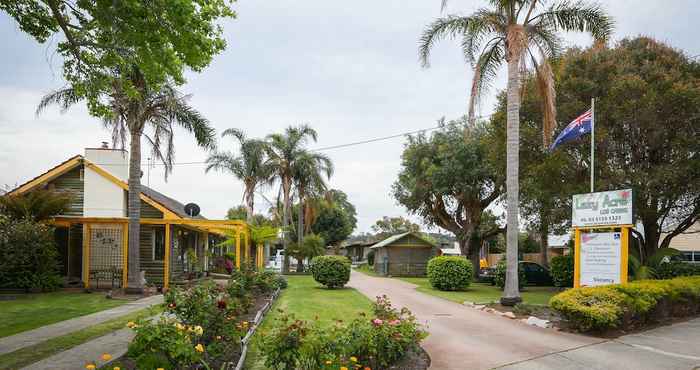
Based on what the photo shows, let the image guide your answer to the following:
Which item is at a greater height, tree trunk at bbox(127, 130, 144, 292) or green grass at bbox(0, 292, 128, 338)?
tree trunk at bbox(127, 130, 144, 292)

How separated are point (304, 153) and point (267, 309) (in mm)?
22679

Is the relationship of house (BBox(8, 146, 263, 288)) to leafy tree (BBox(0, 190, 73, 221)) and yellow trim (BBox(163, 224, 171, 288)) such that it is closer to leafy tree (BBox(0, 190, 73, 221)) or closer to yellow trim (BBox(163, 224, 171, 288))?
yellow trim (BBox(163, 224, 171, 288))

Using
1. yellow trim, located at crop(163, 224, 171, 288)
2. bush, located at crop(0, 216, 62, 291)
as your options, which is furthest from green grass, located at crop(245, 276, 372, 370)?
bush, located at crop(0, 216, 62, 291)

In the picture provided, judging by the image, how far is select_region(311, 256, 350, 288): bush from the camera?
2228cm

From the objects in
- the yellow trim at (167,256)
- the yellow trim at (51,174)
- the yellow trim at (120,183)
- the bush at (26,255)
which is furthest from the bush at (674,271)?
the yellow trim at (51,174)

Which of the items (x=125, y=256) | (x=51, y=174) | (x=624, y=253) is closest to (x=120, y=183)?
(x=51, y=174)

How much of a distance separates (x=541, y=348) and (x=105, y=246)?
1774 centimetres

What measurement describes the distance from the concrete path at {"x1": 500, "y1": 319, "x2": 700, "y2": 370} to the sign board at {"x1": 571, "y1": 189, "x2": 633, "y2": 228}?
10.4 ft

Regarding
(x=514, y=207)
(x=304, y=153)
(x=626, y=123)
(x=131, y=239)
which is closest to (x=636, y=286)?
(x=514, y=207)

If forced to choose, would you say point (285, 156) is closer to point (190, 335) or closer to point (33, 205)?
point (33, 205)

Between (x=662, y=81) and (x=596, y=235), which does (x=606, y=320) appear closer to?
(x=596, y=235)

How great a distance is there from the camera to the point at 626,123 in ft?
58.4

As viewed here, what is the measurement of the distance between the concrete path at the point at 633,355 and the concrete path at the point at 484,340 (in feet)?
0.99

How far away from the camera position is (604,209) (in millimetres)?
14070
